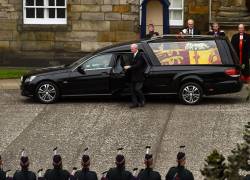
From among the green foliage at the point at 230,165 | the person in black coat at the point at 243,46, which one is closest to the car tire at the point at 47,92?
the person in black coat at the point at 243,46

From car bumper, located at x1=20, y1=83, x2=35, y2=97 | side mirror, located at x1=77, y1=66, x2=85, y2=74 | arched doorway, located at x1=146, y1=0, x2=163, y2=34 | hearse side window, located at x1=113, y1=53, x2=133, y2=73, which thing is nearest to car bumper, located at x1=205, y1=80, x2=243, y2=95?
hearse side window, located at x1=113, y1=53, x2=133, y2=73

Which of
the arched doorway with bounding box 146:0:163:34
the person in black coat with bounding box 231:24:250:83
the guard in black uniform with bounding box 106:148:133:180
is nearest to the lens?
the guard in black uniform with bounding box 106:148:133:180

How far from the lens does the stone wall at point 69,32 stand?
2291 centimetres

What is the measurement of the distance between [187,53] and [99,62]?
211cm

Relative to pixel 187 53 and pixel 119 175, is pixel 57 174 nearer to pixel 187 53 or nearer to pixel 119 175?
pixel 119 175

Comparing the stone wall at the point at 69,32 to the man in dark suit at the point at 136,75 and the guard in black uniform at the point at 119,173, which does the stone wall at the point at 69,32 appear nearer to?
the man in dark suit at the point at 136,75

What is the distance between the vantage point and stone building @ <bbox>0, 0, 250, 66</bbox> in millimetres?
22438

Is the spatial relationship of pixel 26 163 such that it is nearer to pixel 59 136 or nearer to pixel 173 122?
pixel 59 136

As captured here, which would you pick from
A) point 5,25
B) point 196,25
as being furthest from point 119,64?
point 5,25

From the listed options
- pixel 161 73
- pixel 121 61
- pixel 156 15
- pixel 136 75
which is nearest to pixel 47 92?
pixel 121 61

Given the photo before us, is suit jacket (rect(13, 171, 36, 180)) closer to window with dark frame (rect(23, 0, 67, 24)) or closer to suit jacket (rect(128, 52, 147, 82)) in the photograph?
suit jacket (rect(128, 52, 147, 82))

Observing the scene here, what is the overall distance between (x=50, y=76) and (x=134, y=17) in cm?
686

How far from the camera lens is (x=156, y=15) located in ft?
73.5

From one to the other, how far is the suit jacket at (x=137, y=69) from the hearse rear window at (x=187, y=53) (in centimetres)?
66
